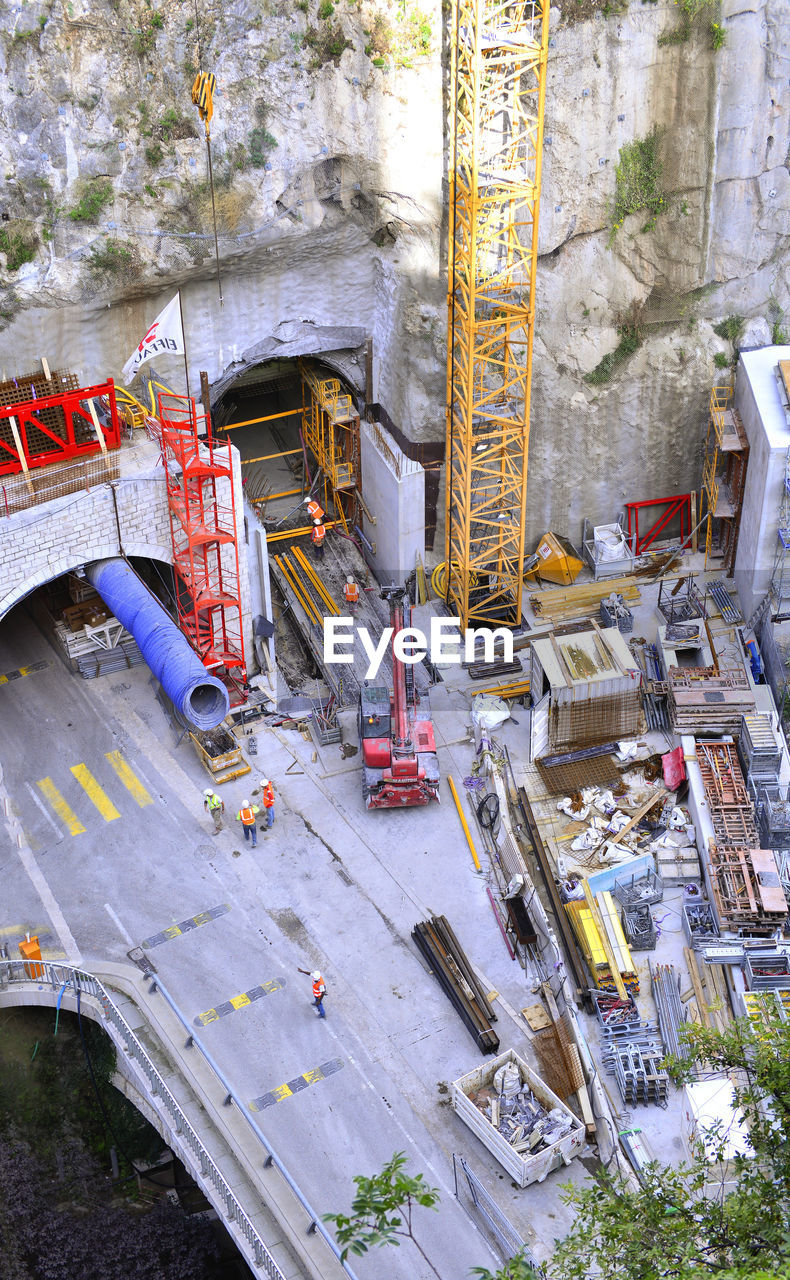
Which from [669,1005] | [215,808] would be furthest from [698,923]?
[215,808]

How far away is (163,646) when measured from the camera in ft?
125

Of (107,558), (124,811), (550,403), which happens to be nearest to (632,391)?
(550,403)

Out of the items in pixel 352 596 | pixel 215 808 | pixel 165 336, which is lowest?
pixel 215 808

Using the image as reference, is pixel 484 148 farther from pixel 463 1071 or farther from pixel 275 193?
pixel 463 1071

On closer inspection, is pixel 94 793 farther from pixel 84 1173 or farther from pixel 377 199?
pixel 377 199

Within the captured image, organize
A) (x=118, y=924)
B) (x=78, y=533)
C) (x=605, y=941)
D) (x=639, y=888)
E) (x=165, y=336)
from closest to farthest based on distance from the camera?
(x=605, y=941) → (x=118, y=924) → (x=639, y=888) → (x=165, y=336) → (x=78, y=533)

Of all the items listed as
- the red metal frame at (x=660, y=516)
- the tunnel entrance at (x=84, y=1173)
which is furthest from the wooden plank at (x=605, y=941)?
the red metal frame at (x=660, y=516)

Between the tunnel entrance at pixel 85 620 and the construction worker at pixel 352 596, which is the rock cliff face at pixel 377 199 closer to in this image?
the construction worker at pixel 352 596

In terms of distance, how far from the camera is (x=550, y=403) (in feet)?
150

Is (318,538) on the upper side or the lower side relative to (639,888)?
upper

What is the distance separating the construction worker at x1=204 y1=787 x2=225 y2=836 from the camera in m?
38.0

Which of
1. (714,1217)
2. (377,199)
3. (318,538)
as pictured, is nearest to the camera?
(714,1217)

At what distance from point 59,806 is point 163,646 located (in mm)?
5396

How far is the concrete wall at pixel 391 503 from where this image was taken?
45688mm
